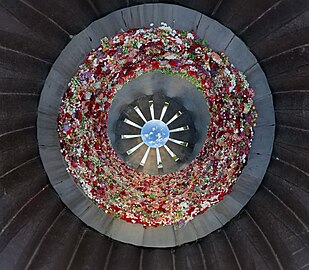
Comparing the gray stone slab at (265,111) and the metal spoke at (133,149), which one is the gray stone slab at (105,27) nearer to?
the metal spoke at (133,149)

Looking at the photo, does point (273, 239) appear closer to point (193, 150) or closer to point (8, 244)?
point (193, 150)

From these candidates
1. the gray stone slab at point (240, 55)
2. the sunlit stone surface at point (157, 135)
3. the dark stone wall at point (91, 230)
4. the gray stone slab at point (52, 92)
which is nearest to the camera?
the dark stone wall at point (91, 230)

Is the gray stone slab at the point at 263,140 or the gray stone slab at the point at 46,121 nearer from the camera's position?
the gray stone slab at the point at 46,121

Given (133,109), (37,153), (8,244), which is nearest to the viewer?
(8,244)

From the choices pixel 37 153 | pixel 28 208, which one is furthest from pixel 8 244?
pixel 37 153

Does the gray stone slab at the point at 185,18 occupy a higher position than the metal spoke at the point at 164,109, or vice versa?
the gray stone slab at the point at 185,18

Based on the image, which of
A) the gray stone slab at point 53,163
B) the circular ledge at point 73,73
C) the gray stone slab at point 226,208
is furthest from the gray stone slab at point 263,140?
the gray stone slab at point 53,163
